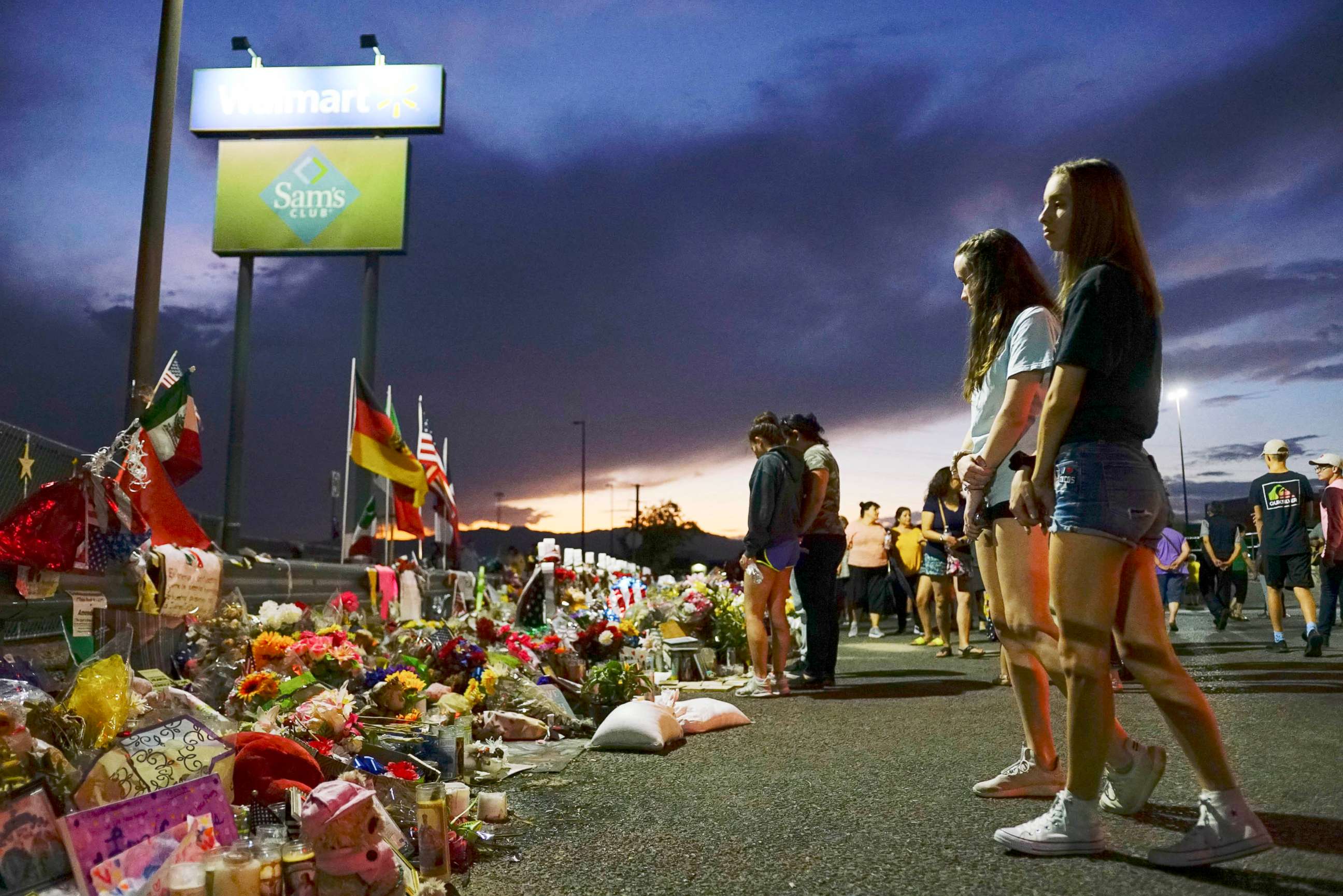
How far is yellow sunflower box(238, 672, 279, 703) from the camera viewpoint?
4629mm

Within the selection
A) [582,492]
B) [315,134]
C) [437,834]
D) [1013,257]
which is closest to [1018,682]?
[1013,257]

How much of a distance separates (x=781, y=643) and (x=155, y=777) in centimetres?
571

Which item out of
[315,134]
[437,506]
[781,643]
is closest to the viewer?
[781,643]

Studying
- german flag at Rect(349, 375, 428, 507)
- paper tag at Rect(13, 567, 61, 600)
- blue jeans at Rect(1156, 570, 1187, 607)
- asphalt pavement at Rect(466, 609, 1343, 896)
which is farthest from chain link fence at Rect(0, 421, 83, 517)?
blue jeans at Rect(1156, 570, 1187, 607)

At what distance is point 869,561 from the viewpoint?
1564 cm

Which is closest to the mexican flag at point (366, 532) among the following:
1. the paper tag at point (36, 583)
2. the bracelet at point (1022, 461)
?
the paper tag at point (36, 583)

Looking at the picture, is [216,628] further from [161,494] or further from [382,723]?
[382,723]

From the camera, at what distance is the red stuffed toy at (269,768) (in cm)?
318

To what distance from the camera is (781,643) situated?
802 centimetres

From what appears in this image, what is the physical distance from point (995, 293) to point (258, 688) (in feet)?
11.6

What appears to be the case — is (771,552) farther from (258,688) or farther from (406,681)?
(258,688)

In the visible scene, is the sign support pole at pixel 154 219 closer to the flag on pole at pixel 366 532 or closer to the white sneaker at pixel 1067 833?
the white sneaker at pixel 1067 833

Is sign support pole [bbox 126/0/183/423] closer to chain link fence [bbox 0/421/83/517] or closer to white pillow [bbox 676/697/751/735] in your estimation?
chain link fence [bbox 0/421/83/517]

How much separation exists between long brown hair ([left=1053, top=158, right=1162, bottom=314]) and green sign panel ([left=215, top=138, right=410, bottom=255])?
1968 cm
